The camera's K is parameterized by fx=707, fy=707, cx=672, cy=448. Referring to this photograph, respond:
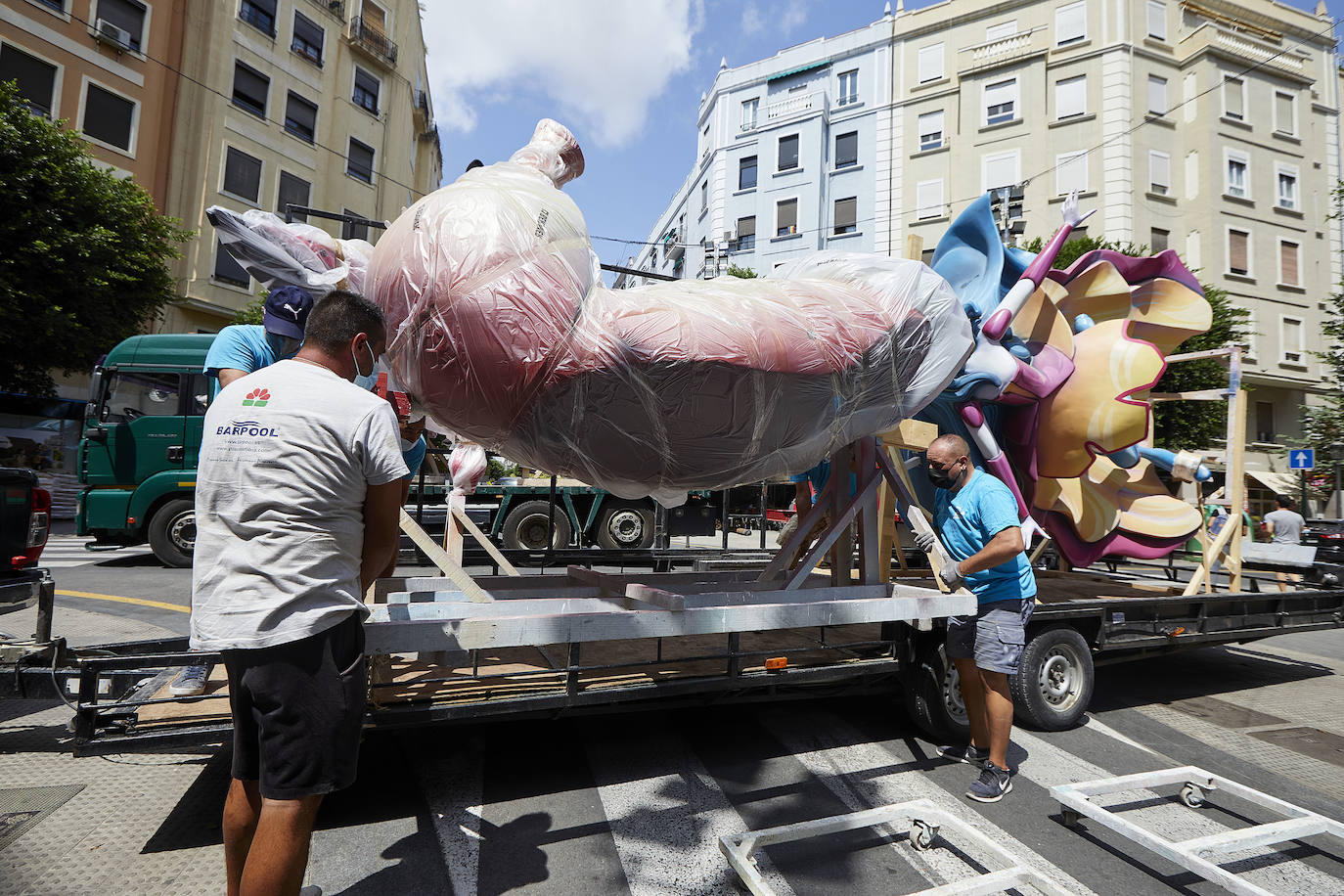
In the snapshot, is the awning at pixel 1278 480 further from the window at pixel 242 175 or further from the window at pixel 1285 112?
the window at pixel 242 175

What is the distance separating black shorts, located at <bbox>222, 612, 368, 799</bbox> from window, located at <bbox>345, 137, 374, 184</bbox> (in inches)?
1065

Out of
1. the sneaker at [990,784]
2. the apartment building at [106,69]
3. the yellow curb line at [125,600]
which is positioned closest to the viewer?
the sneaker at [990,784]

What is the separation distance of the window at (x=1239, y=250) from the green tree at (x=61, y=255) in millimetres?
31877

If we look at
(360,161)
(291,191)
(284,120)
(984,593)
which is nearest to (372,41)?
(360,161)

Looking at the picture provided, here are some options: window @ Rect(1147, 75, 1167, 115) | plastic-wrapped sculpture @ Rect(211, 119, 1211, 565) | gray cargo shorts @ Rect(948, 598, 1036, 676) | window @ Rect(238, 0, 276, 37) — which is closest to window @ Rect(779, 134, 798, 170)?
window @ Rect(1147, 75, 1167, 115)

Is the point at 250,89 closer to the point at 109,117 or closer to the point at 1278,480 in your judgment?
the point at 109,117

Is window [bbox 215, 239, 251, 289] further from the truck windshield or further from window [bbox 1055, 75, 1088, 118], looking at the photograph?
window [bbox 1055, 75, 1088, 118]

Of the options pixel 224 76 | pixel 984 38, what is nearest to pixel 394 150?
pixel 224 76

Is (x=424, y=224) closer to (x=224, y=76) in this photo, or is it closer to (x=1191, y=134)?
(x=224, y=76)

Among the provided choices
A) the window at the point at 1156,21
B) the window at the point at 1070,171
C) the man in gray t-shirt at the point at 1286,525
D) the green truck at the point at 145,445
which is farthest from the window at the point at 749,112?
the green truck at the point at 145,445

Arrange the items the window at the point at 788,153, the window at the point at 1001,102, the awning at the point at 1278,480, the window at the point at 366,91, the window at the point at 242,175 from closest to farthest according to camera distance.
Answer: the window at the point at 242,175
the awning at the point at 1278,480
the window at the point at 1001,102
the window at the point at 366,91
the window at the point at 788,153

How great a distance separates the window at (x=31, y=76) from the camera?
54.4ft

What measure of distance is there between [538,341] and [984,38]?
30.8 m

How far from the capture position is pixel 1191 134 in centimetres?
2491
